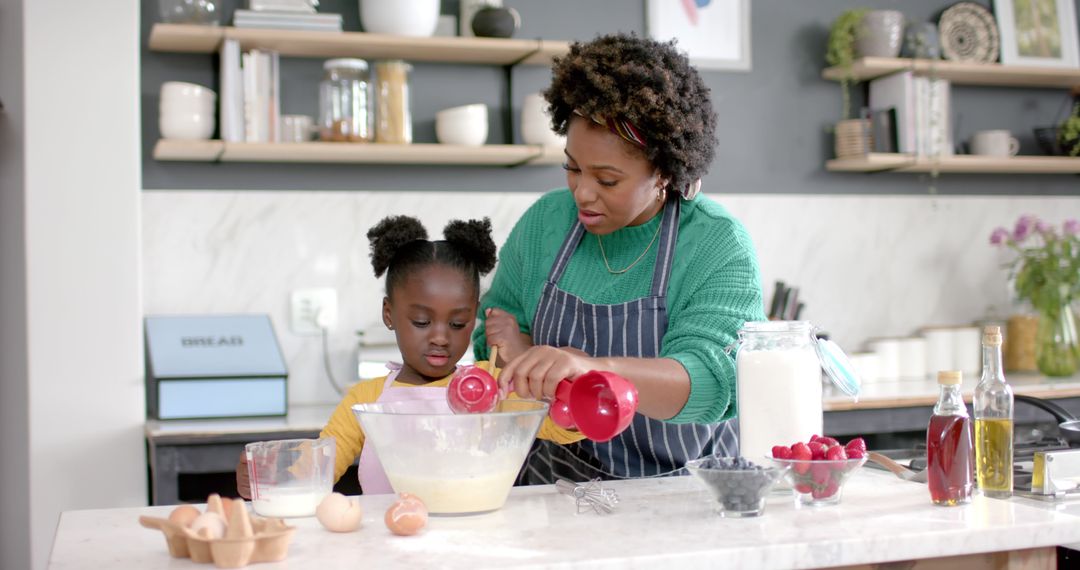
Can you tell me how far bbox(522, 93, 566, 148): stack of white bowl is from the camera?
3730 mm

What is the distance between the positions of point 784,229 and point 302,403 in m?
1.90

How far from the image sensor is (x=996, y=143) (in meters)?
4.35

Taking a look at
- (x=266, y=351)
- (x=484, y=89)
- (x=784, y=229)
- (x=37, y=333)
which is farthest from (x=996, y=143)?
(x=37, y=333)

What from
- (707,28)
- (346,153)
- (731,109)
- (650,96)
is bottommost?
(650,96)

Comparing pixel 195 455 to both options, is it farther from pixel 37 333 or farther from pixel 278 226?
pixel 278 226

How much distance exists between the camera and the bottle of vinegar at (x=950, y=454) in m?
1.61

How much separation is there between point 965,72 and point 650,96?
283cm

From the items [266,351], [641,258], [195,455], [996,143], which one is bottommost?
[195,455]

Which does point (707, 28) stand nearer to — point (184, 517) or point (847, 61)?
point (847, 61)

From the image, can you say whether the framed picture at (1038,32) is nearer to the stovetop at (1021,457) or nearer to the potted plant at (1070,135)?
the potted plant at (1070,135)

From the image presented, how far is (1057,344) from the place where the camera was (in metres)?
4.07

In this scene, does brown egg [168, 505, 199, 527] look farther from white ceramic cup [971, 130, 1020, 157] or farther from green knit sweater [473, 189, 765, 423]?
white ceramic cup [971, 130, 1020, 157]

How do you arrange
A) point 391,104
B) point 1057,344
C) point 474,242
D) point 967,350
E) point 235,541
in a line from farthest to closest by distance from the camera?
1. point 967,350
2. point 1057,344
3. point 391,104
4. point 474,242
5. point 235,541

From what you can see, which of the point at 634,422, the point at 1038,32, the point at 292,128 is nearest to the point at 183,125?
the point at 292,128
